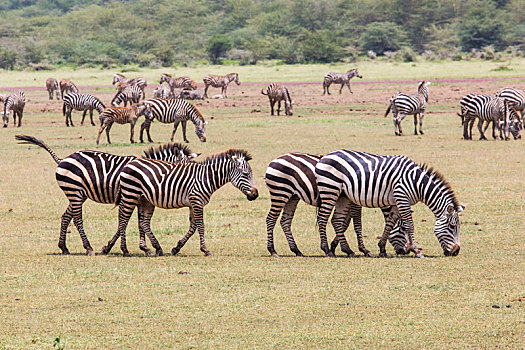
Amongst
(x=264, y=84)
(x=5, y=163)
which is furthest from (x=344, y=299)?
(x=264, y=84)

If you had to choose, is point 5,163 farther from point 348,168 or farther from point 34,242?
point 348,168

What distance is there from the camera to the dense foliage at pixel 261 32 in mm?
71000

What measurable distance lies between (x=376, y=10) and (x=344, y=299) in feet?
284

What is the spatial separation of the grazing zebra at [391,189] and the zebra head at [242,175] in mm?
844

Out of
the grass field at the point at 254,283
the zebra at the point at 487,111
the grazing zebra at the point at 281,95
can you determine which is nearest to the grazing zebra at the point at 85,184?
the grass field at the point at 254,283

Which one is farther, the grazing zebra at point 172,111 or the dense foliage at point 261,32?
the dense foliage at point 261,32

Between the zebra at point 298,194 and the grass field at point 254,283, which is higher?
the zebra at point 298,194

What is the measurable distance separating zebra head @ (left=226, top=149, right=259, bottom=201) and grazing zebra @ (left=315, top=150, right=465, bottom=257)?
2.77ft

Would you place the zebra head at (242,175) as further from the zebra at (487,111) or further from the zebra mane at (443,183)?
the zebra at (487,111)

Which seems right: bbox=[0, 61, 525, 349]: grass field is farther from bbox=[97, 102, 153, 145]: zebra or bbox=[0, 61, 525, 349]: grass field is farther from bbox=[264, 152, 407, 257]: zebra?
bbox=[97, 102, 153, 145]: zebra

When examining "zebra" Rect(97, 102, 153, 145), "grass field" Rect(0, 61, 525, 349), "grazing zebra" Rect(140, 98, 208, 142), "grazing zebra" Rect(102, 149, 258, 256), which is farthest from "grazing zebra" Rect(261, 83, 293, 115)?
"grazing zebra" Rect(102, 149, 258, 256)

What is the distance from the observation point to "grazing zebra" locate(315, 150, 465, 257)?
32.1 feet

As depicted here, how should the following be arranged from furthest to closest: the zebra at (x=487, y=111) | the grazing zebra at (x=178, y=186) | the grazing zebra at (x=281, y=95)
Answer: the grazing zebra at (x=281, y=95) < the zebra at (x=487, y=111) < the grazing zebra at (x=178, y=186)

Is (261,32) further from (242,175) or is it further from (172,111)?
(242,175)
